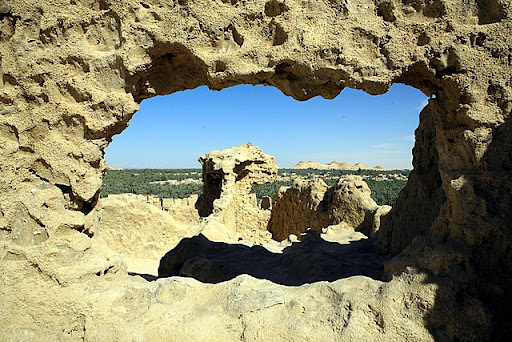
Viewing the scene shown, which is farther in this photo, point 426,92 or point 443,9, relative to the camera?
point 426,92

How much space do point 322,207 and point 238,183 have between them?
207 inches

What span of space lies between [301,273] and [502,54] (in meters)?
3.97

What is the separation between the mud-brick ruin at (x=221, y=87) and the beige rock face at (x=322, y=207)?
4.38m

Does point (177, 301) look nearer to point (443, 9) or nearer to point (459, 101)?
point (459, 101)

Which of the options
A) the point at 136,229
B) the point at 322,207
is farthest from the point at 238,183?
the point at 136,229

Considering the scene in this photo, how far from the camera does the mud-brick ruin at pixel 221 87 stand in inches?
115

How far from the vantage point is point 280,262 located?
6148mm

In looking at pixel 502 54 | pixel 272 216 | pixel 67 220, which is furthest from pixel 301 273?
pixel 272 216

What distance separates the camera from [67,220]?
317 centimetres

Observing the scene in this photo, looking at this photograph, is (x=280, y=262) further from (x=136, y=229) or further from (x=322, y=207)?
(x=136, y=229)

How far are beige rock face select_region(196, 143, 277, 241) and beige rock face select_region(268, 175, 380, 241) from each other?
85 centimetres

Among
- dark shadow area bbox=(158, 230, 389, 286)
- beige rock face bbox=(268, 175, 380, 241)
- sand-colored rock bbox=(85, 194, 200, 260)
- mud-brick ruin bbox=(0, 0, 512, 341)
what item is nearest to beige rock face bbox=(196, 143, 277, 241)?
beige rock face bbox=(268, 175, 380, 241)

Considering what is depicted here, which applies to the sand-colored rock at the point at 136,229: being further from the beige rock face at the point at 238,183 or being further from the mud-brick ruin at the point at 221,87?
the mud-brick ruin at the point at 221,87

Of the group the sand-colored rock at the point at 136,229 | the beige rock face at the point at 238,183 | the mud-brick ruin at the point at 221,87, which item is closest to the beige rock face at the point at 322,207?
the beige rock face at the point at 238,183
